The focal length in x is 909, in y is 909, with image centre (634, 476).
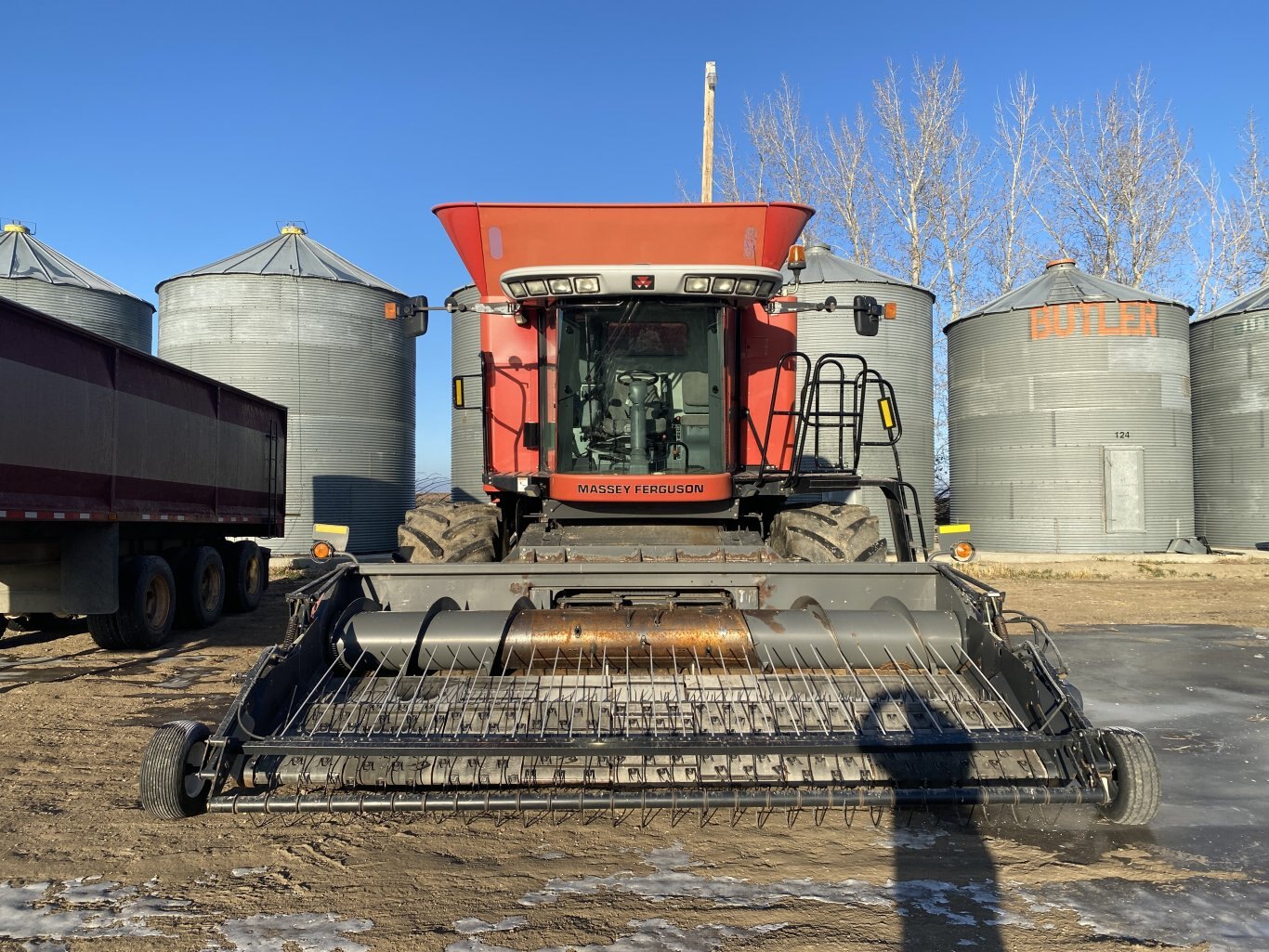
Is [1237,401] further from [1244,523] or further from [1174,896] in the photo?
[1174,896]

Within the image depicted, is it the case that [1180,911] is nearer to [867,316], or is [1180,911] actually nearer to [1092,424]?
[867,316]

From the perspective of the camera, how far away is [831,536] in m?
5.66

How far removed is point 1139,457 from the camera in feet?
57.1

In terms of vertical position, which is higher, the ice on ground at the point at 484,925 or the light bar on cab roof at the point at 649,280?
the light bar on cab roof at the point at 649,280

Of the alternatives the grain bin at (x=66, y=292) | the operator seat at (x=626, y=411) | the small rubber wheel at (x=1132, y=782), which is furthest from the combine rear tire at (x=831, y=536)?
the grain bin at (x=66, y=292)

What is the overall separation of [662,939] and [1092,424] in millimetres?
17212

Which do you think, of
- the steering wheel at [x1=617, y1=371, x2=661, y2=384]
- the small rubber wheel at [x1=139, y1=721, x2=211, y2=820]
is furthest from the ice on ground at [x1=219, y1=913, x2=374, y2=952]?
the steering wheel at [x1=617, y1=371, x2=661, y2=384]

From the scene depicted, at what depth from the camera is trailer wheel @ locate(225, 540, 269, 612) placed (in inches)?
426

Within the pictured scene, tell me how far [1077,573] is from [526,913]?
1350 centimetres

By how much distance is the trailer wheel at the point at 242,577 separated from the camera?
10820 millimetres

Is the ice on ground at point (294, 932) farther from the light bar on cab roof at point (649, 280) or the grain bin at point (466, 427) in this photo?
Result: the grain bin at point (466, 427)

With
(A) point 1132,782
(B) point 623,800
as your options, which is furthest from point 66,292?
(A) point 1132,782

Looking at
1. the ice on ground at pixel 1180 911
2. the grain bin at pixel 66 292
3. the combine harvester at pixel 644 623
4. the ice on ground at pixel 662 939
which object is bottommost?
the ice on ground at pixel 1180 911

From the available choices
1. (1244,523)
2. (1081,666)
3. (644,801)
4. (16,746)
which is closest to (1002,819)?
(644,801)
